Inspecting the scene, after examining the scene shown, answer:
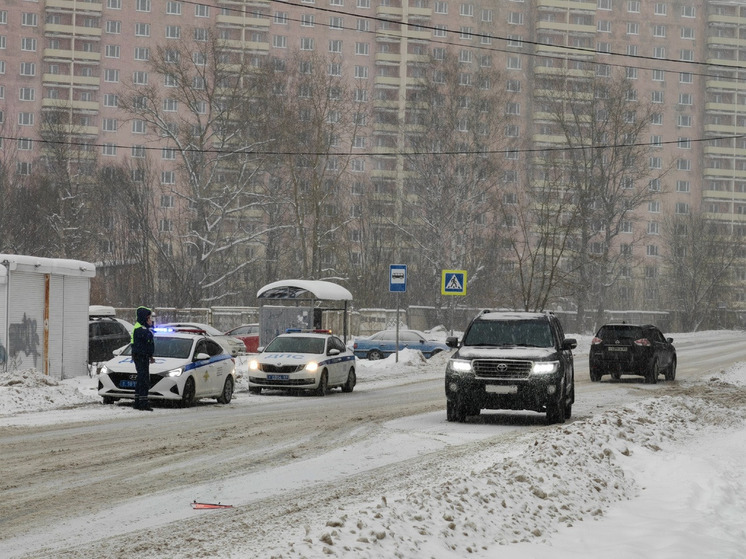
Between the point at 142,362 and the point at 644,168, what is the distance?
51.9 m

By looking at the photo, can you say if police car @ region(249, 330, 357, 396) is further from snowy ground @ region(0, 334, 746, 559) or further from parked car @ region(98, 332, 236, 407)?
snowy ground @ region(0, 334, 746, 559)

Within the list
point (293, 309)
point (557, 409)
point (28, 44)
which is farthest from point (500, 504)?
point (28, 44)

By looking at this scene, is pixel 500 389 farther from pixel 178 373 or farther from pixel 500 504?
pixel 500 504

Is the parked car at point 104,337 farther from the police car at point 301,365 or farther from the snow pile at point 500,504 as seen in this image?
the snow pile at point 500,504

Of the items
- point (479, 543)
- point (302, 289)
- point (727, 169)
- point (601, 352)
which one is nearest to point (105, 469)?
point (479, 543)

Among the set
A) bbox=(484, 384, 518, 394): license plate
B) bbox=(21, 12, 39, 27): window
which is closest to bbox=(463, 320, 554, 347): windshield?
bbox=(484, 384, 518, 394): license plate

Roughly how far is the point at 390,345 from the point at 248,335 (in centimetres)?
725

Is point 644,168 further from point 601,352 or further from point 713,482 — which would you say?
point 713,482

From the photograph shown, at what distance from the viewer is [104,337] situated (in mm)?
34969

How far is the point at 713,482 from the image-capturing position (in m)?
11.6

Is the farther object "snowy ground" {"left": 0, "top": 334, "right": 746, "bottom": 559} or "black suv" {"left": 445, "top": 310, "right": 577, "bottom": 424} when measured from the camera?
"black suv" {"left": 445, "top": 310, "right": 577, "bottom": 424}

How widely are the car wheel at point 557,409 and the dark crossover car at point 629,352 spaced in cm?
1310

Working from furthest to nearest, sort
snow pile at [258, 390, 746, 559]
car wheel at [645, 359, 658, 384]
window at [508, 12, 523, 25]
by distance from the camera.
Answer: window at [508, 12, 523, 25]
car wheel at [645, 359, 658, 384]
snow pile at [258, 390, 746, 559]

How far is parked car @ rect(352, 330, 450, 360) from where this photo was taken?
1844 inches
